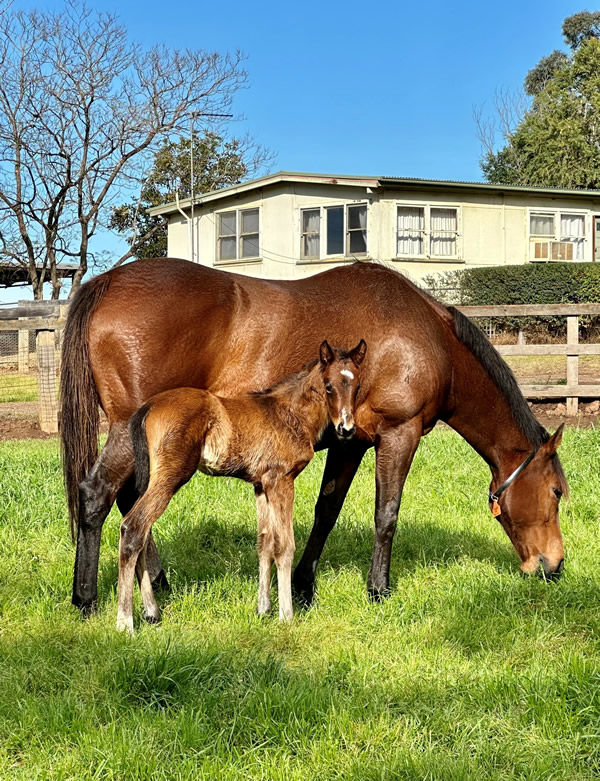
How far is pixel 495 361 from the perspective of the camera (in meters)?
5.08

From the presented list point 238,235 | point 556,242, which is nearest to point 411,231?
point 556,242

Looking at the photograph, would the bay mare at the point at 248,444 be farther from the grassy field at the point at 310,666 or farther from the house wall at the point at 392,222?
the house wall at the point at 392,222

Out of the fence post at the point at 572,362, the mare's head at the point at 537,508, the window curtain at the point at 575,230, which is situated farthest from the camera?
the window curtain at the point at 575,230

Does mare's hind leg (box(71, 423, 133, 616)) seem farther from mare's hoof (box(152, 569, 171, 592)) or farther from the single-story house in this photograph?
the single-story house

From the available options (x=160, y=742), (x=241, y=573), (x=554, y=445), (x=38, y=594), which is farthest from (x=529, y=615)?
(x=38, y=594)

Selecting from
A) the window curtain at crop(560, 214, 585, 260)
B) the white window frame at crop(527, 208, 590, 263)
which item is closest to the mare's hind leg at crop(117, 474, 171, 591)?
the white window frame at crop(527, 208, 590, 263)

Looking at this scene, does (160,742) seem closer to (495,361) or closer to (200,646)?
(200,646)

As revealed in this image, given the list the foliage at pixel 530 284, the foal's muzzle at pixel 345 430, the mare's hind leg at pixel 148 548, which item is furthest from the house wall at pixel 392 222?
the foal's muzzle at pixel 345 430

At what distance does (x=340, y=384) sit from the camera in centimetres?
423

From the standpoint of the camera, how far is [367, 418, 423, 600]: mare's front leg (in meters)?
4.71

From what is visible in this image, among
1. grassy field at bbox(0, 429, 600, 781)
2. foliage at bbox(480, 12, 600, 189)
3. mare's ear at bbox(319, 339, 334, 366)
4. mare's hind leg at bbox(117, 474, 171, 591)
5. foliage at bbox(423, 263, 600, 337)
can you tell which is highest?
foliage at bbox(480, 12, 600, 189)

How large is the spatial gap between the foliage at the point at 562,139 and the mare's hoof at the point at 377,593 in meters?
35.6

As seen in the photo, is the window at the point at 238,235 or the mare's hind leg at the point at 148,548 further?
the window at the point at 238,235

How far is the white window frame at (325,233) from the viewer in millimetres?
23248
